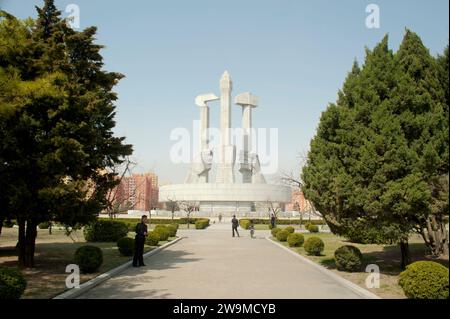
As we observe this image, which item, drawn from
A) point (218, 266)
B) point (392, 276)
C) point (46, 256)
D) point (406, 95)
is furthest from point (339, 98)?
point (46, 256)

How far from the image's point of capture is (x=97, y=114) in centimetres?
1511

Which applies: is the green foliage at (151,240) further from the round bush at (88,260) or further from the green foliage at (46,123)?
the round bush at (88,260)

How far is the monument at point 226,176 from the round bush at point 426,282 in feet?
208

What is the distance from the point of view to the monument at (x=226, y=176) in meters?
76.6

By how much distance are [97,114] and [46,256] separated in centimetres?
731

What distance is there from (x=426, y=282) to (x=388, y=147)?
418cm

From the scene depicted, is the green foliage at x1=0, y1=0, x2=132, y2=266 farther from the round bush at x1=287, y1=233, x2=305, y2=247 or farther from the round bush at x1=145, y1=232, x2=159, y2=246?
the round bush at x1=287, y1=233, x2=305, y2=247

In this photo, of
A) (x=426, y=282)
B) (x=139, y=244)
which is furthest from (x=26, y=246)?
(x=426, y=282)

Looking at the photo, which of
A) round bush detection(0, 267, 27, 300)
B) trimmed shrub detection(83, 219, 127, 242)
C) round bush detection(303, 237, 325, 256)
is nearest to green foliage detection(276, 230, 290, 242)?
round bush detection(303, 237, 325, 256)

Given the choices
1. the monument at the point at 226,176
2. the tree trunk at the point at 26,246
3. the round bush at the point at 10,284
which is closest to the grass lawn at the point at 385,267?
the round bush at the point at 10,284

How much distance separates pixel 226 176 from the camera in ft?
257

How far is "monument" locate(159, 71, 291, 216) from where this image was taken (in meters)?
76.6

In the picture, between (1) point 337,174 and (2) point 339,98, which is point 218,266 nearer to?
(1) point 337,174
